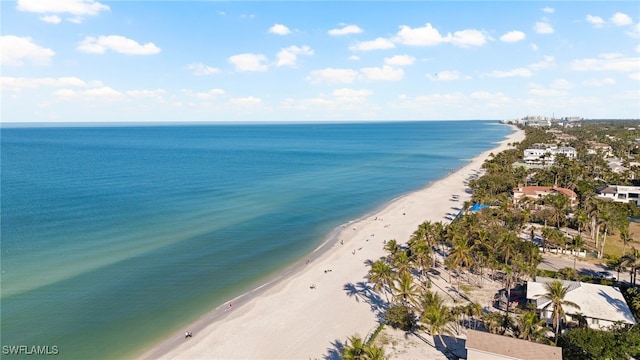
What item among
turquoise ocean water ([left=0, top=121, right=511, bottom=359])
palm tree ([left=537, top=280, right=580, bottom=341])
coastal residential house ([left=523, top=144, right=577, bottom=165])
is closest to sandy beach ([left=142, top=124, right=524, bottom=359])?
turquoise ocean water ([left=0, top=121, right=511, bottom=359])

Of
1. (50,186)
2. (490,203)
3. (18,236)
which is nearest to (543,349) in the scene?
(490,203)

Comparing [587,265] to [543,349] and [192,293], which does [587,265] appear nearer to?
[543,349]

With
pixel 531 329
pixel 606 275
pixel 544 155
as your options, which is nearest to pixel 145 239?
pixel 531 329

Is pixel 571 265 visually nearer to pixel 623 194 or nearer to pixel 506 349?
pixel 506 349

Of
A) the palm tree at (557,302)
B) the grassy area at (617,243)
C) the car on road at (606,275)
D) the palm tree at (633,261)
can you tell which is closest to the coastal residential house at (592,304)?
the palm tree at (557,302)

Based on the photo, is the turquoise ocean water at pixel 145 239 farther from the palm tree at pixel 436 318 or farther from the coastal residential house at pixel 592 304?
the coastal residential house at pixel 592 304
